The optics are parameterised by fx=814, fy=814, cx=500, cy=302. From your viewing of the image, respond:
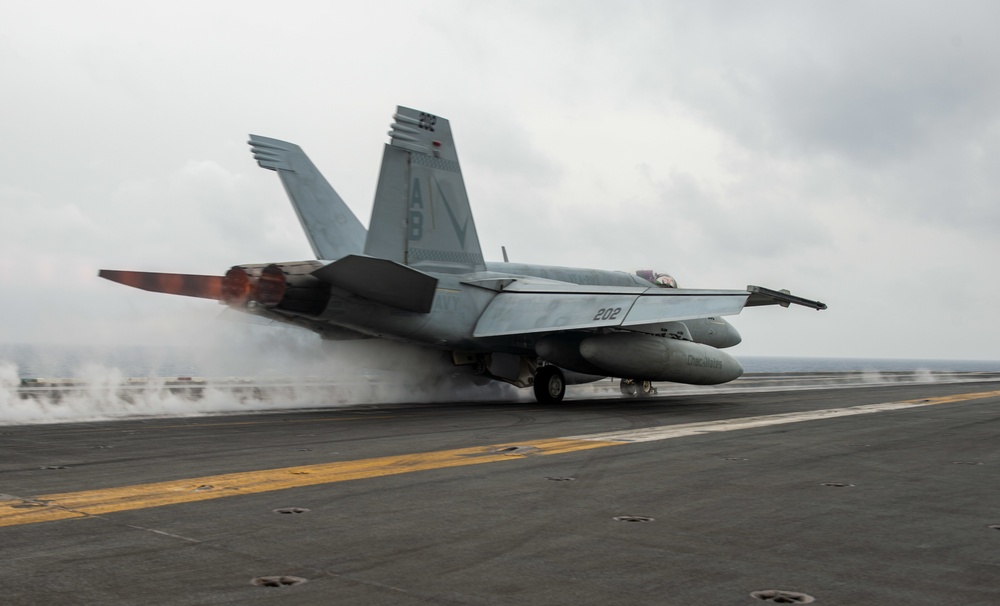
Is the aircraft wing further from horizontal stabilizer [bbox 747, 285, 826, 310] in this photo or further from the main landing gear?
the main landing gear

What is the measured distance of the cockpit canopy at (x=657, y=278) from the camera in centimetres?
2486

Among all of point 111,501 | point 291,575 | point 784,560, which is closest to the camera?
point 291,575

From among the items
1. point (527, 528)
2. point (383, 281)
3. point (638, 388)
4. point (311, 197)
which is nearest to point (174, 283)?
point (383, 281)

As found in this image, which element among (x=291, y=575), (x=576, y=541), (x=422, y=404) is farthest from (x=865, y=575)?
(x=422, y=404)

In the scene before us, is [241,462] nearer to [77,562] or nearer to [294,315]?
[77,562]

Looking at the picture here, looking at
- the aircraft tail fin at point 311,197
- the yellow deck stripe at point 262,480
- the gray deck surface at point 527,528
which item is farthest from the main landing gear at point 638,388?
the gray deck surface at point 527,528

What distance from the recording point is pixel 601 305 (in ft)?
61.3

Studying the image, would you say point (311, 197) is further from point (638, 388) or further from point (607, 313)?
point (638, 388)

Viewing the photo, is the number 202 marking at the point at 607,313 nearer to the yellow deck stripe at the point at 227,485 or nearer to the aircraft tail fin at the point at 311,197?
the aircraft tail fin at the point at 311,197

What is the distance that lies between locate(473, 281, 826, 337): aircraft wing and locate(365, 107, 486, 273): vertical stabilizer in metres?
1.71

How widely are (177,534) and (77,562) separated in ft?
2.51

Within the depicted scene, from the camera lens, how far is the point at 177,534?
5.34m

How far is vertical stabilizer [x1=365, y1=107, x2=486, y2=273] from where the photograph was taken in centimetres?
1786

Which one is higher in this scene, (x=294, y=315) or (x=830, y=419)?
(x=294, y=315)
